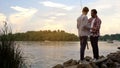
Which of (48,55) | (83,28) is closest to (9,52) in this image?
(83,28)

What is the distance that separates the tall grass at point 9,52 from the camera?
9.48 metres

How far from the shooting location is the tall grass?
948 centimetres

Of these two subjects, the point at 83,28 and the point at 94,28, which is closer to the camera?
the point at 83,28

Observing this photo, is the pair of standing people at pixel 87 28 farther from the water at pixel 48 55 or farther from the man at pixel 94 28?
the water at pixel 48 55

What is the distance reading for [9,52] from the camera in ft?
31.6

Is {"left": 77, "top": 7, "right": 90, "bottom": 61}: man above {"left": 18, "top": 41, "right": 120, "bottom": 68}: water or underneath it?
above

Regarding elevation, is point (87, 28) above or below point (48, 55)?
above

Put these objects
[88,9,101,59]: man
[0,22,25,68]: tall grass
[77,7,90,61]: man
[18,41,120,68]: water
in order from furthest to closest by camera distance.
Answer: [18,41,120,68]: water < [88,9,101,59]: man < [77,7,90,61]: man < [0,22,25,68]: tall grass

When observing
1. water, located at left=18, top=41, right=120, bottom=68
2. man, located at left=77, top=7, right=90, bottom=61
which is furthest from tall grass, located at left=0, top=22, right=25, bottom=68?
man, located at left=77, top=7, right=90, bottom=61

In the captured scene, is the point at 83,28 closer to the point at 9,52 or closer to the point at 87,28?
the point at 87,28

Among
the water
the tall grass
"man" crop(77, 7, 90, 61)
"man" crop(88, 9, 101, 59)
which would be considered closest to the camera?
the tall grass

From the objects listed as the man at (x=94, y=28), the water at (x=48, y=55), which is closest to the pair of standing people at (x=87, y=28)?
the man at (x=94, y=28)

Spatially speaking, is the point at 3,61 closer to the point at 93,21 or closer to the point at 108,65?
the point at 93,21

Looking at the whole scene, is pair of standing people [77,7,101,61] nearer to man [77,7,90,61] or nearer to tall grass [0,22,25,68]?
man [77,7,90,61]
